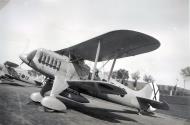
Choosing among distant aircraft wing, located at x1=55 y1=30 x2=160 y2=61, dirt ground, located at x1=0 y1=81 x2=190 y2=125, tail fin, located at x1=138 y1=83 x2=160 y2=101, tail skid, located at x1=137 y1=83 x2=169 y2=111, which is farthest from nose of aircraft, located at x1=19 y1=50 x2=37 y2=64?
tail fin, located at x1=138 y1=83 x2=160 y2=101

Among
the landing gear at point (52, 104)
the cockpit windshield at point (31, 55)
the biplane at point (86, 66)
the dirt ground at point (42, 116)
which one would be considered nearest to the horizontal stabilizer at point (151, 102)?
the biplane at point (86, 66)

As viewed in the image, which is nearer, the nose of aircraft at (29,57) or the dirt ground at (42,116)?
the dirt ground at (42,116)

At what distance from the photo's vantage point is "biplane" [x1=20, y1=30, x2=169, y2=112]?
3197 mm

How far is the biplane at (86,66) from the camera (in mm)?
3197

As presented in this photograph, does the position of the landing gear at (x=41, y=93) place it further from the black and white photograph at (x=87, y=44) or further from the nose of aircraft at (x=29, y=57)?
the nose of aircraft at (x=29, y=57)

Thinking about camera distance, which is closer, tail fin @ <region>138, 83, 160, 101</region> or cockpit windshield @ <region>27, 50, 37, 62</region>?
cockpit windshield @ <region>27, 50, 37, 62</region>

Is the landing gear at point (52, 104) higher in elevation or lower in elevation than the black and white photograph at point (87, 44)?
lower

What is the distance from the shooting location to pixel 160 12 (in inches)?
112

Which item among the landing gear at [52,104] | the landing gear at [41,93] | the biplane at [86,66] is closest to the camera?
the landing gear at [52,104]

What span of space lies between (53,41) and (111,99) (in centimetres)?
204

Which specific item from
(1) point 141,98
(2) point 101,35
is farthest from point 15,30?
(1) point 141,98

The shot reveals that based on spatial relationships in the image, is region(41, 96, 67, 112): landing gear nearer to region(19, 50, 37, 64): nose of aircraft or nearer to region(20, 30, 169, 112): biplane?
region(20, 30, 169, 112): biplane

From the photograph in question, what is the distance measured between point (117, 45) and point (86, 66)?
0.80 m

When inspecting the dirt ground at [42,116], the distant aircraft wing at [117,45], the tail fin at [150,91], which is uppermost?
the distant aircraft wing at [117,45]
